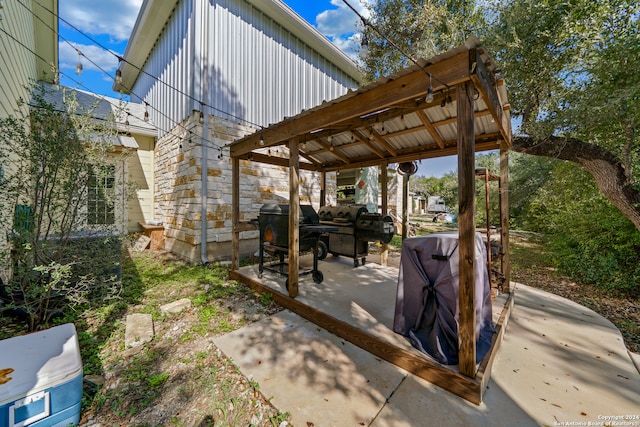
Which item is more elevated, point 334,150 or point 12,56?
point 12,56

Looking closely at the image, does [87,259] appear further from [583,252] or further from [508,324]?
[583,252]

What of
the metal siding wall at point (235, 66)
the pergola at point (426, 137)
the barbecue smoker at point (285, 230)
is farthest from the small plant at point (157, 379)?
the metal siding wall at point (235, 66)

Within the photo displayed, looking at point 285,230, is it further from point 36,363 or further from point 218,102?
point 218,102

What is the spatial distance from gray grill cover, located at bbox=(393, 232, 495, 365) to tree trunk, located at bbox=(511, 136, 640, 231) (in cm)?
425

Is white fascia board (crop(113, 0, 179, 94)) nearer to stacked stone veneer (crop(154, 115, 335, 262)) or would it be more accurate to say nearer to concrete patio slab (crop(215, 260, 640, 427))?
stacked stone veneer (crop(154, 115, 335, 262))

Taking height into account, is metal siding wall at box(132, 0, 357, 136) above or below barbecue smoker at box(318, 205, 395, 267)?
above

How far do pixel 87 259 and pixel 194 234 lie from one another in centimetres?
272

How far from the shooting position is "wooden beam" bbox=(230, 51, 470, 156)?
1.95m

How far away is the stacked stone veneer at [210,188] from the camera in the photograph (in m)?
5.52

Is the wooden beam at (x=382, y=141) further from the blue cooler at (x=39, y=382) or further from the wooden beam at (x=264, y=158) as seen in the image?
the blue cooler at (x=39, y=382)

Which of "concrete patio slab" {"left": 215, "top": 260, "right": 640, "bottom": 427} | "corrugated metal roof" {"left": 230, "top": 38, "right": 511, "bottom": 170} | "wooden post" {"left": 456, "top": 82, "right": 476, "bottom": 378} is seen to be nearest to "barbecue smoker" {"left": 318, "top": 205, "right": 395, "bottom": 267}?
"corrugated metal roof" {"left": 230, "top": 38, "right": 511, "bottom": 170}

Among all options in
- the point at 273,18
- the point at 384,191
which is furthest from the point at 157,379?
the point at 273,18

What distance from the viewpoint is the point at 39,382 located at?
1.46 meters

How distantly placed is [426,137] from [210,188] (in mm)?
4584
